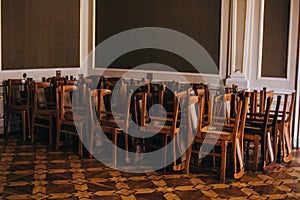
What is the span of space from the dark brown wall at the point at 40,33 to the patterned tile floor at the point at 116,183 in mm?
2296

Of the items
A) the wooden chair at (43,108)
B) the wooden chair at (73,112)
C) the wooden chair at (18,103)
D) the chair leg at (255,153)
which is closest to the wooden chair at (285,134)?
the chair leg at (255,153)

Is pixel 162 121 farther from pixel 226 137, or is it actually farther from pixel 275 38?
pixel 275 38

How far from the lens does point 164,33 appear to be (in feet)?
25.9

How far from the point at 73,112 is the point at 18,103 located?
140cm

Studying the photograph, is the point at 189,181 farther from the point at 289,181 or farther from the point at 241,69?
the point at 241,69

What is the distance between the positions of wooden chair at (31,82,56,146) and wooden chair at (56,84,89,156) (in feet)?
0.64

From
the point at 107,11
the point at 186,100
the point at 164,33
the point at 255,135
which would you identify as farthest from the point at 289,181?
the point at 107,11

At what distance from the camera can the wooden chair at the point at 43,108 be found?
20.7ft

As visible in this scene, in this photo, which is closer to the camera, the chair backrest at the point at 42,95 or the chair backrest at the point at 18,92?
the chair backrest at the point at 42,95


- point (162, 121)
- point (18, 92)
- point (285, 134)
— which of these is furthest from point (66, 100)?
point (285, 134)

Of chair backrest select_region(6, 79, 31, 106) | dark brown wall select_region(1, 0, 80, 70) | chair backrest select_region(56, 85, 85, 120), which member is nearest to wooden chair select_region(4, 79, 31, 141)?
chair backrest select_region(6, 79, 31, 106)

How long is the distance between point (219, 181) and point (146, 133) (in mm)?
1039

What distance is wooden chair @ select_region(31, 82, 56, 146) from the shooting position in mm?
6324

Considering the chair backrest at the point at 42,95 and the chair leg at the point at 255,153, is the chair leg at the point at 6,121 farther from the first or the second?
the chair leg at the point at 255,153
